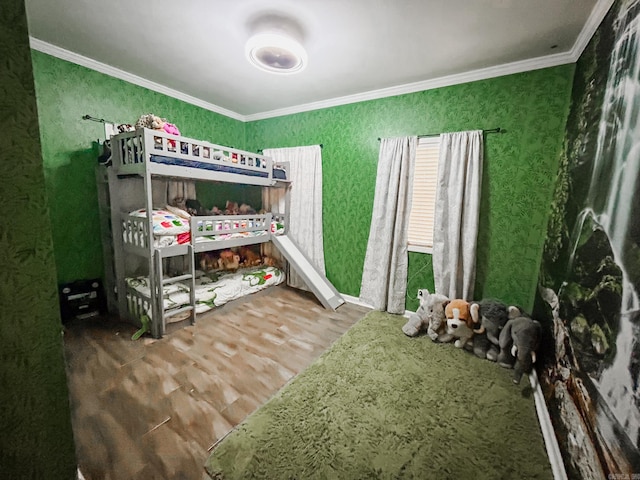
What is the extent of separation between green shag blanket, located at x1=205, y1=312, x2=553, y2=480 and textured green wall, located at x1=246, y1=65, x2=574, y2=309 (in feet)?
3.18

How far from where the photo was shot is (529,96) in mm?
2217

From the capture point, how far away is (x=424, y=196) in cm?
280

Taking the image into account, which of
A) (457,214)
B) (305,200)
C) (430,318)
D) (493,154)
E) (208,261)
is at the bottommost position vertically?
(430,318)

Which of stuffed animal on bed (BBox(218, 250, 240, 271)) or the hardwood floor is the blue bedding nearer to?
stuffed animal on bed (BBox(218, 250, 240, 271))

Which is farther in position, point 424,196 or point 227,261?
point 227,261

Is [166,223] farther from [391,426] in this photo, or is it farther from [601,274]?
[601,274]

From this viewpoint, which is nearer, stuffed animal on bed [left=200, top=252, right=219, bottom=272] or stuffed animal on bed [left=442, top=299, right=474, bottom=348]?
stuffed animal on bed [left=442, top=299, right=474, bottom=348]

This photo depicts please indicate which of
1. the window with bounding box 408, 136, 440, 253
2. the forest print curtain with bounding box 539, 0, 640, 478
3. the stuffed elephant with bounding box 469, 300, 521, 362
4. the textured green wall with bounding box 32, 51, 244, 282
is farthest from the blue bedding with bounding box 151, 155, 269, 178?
the forest print curtain with bounding box 539, 0, 640, 478

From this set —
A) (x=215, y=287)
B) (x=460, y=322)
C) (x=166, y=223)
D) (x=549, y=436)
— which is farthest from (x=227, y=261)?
(x=549, y=436)

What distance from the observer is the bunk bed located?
2205mm

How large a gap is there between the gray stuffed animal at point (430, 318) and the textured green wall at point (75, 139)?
3.36m

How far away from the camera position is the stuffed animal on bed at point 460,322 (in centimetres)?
224

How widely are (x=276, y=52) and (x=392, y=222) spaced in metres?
1.95

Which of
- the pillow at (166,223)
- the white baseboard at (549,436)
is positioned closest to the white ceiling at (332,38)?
the pillow at (166,223)
